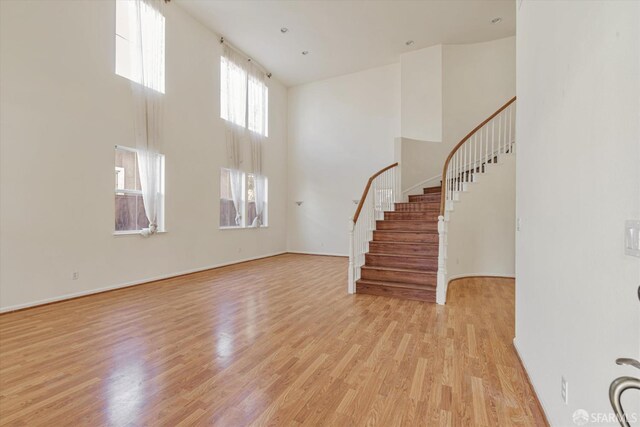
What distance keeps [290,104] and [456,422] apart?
9.32 metres

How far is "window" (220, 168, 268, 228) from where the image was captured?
710 cm

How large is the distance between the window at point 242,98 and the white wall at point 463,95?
405 cm

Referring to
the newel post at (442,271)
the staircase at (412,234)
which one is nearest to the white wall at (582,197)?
the newel post at (442,271)

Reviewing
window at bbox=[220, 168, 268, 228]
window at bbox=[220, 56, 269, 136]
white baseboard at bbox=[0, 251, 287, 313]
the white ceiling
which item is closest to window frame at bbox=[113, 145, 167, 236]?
white baseboard at bbox=[0, 251, 287, 313]

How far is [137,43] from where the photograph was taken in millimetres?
4938

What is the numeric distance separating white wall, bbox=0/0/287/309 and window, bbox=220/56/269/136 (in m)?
0.81

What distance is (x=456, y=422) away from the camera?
171 centimetres

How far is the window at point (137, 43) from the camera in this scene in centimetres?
477

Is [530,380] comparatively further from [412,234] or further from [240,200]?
[240,200]

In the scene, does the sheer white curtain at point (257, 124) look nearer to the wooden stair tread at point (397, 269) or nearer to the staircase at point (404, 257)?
the staircase at point (404, 257)

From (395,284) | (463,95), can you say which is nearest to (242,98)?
(463,95)

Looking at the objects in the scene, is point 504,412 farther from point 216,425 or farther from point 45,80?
point 45,80

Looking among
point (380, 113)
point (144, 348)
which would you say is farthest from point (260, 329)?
point (380, 113)

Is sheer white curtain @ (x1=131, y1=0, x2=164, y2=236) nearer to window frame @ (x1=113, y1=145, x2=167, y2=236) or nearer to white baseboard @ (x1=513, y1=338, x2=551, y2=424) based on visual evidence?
window frame @ (x1=113, y1=145, x2=167, y2=236)
